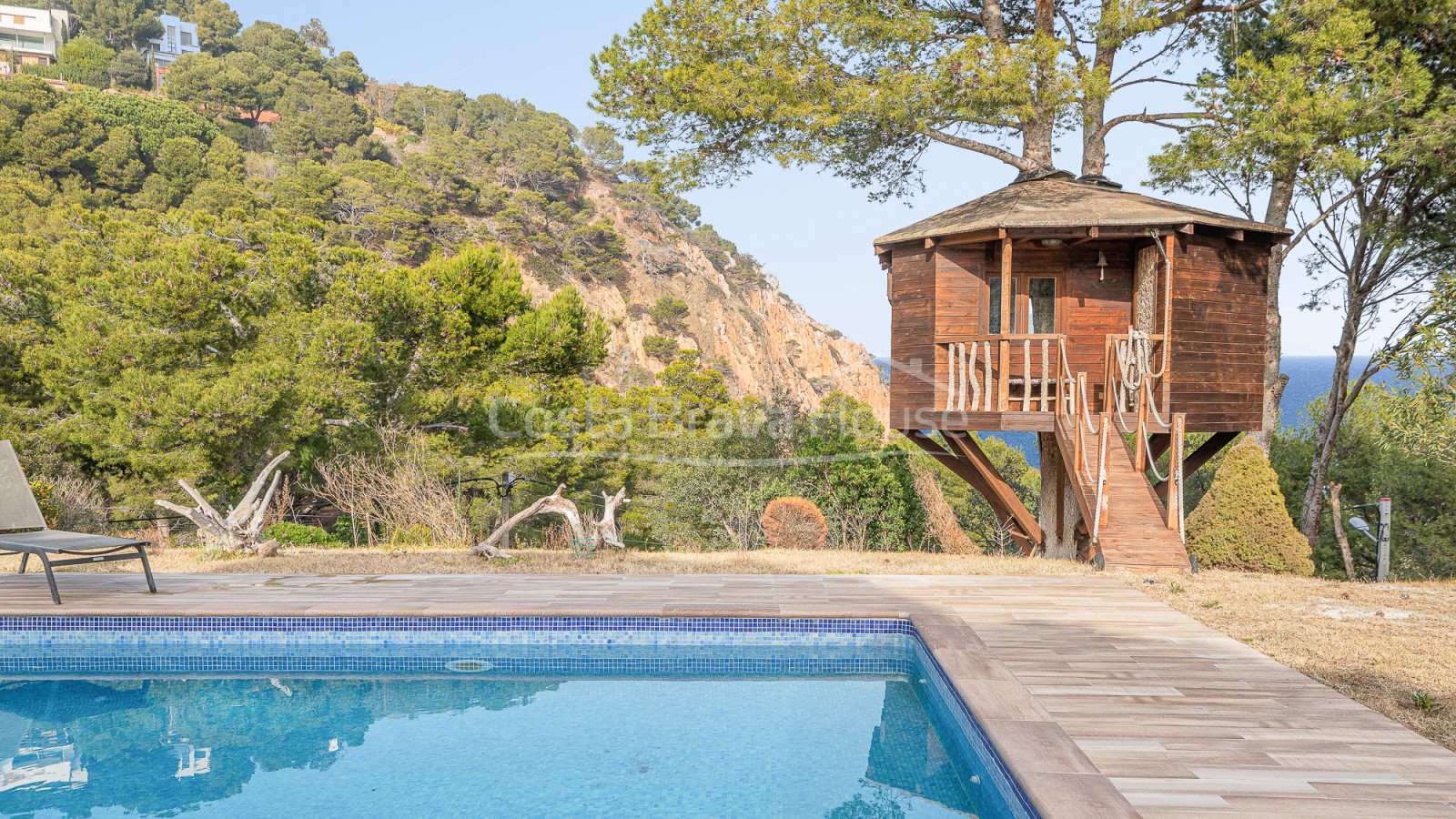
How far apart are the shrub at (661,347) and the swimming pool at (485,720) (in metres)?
42.2

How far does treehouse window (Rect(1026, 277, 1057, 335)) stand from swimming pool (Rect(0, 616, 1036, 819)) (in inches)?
258

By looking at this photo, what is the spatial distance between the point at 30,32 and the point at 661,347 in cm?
5889

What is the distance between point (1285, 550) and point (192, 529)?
1719 centimetres

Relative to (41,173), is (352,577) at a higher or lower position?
lower

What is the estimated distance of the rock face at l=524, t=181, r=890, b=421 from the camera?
4844 centimetres

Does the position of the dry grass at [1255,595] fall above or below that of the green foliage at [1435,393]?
below

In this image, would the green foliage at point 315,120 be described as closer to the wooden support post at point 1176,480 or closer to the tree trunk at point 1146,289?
the tree trunk at point 1146,289

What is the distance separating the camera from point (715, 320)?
54062 mm

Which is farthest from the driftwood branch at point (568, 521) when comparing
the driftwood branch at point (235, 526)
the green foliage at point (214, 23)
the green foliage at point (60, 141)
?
the green foliage at point (214, 23)

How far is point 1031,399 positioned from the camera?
33.2 feet

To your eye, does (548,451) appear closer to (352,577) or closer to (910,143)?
(910,143)

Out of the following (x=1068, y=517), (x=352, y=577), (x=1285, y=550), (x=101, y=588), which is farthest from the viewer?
(x=1068, y=517)

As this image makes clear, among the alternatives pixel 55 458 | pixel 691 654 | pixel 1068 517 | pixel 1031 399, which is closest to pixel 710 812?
pixel 691 654

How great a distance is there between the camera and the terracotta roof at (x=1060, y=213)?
925 cm
